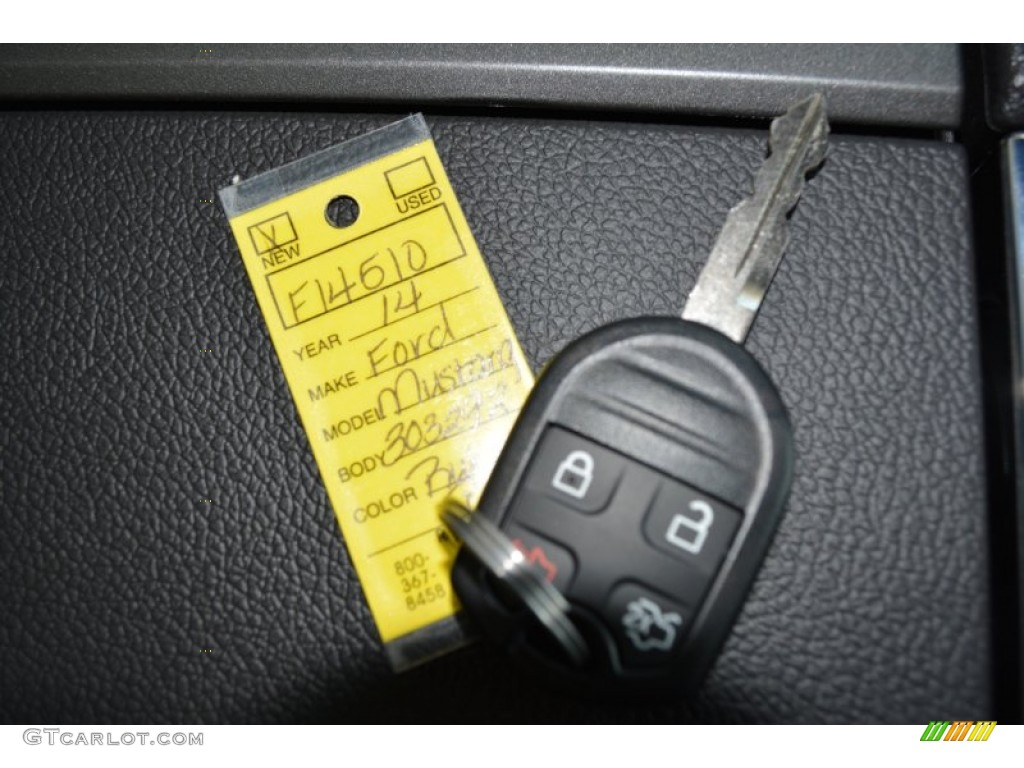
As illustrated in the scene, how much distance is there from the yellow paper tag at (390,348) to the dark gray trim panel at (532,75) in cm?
5

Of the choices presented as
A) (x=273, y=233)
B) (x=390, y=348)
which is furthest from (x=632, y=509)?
(x=273, y=233)

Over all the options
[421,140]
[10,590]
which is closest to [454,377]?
[421,140]

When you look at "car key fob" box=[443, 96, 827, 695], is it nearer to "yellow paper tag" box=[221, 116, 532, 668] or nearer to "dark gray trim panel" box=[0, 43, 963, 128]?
"yellow paper tag" box=[221, 116, 532, 668]

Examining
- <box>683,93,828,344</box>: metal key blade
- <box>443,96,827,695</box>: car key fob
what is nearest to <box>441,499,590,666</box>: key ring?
<box>443,96,827,695</box>: car key fob

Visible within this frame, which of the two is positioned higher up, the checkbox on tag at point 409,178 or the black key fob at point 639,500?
the checkbox on tag at point 409,178

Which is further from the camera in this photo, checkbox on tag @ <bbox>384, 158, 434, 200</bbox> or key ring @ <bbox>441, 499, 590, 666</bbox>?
checkbox on tag @ <bbox>384, 158, 434, 200</bbox>

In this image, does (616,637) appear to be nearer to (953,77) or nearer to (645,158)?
(645,158)

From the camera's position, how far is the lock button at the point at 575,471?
41cm

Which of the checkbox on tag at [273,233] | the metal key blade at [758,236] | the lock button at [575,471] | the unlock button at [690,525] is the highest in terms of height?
the checkbox on tag at [273,233]

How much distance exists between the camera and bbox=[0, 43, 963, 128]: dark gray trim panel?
48 centimetres

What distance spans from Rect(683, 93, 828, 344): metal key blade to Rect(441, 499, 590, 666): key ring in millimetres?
180
